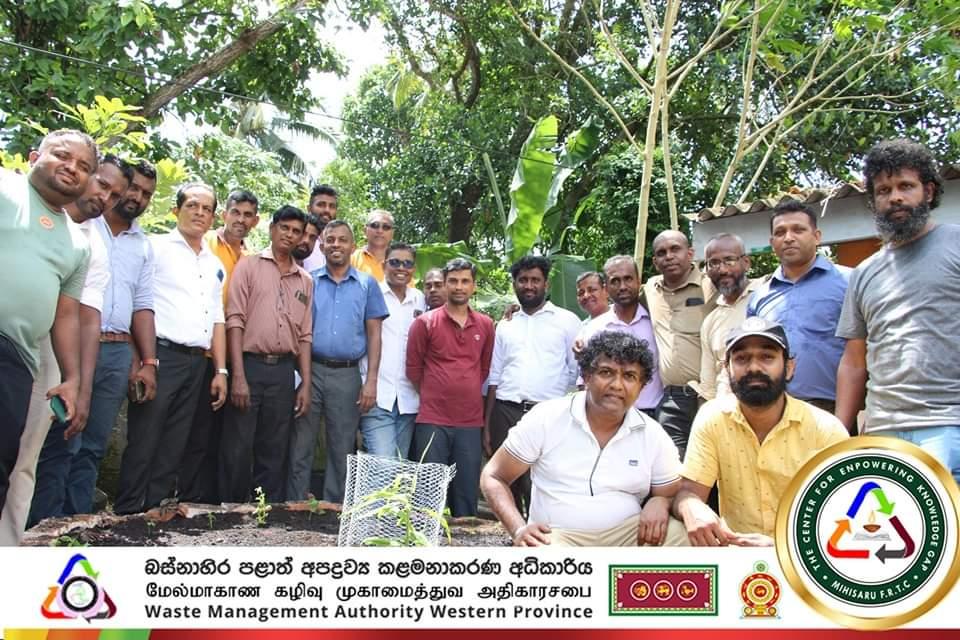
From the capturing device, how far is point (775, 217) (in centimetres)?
426

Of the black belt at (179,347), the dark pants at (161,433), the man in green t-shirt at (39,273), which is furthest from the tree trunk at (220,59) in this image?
the man in green t-shirt at (39,273)

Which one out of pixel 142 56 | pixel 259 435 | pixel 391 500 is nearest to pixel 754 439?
pixel 391 500

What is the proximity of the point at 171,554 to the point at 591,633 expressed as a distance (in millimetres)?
1174

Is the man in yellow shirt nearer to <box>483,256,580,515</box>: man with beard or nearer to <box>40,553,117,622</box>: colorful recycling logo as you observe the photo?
<box>483,256,580,515</box>: man with beard

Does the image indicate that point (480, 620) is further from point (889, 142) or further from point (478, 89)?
point (478, 89)

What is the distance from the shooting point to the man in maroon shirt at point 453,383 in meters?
5.38

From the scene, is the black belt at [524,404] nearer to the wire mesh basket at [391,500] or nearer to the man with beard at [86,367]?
the wire mesh basket at [391,500]

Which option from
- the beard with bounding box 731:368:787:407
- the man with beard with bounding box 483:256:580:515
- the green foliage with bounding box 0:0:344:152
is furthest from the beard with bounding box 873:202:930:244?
the green foliage with bounding box 0:0:344:152

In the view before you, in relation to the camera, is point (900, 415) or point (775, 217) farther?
point (775, 217)

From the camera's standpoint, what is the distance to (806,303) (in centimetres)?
408

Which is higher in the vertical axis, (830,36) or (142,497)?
(830,36)

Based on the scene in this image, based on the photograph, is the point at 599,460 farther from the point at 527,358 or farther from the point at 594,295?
the point at 594,295

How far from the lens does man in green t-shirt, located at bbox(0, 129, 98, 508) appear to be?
126 inches

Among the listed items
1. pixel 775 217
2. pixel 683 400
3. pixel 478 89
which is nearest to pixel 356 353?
pixel 683 400
